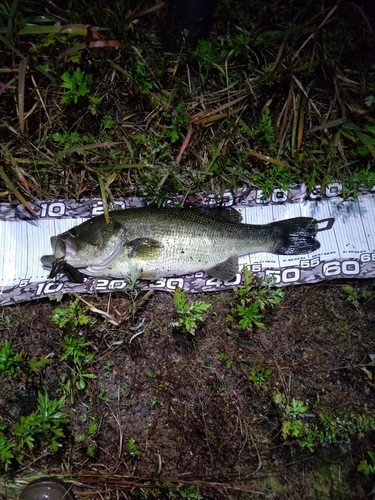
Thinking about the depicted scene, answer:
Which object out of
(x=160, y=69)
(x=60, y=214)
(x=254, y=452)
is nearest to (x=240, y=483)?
(x=254, y=452)

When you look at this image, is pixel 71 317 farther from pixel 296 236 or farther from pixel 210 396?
pixel 296 236

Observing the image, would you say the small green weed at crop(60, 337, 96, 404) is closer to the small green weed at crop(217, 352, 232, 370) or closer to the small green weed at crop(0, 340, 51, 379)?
the small green weed at crop(0, 340, 51, 379)

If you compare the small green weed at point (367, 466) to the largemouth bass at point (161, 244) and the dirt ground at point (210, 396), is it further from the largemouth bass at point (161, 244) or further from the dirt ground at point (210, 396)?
the largemouth bass at point (161, 244)

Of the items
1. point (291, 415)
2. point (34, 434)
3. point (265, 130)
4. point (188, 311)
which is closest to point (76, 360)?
point (34, 434)

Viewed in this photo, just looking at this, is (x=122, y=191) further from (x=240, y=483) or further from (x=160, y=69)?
(x=240, y=483)

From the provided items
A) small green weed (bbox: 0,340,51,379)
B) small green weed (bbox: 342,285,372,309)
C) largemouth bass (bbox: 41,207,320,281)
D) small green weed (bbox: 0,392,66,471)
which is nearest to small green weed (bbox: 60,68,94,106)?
largemouth bass (bbox: 41,207,320,281)

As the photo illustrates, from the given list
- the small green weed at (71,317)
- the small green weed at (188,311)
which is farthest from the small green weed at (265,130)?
the small green weed at (71,317)

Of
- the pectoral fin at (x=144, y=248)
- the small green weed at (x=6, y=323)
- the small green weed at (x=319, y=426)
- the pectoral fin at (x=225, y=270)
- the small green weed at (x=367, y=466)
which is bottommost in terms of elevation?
Result: the small green weed at (x=367, y=466)
